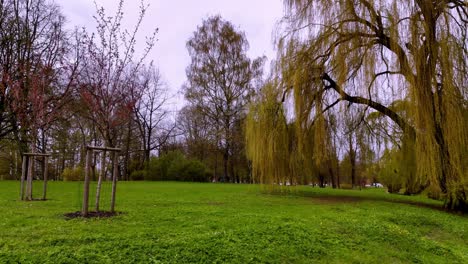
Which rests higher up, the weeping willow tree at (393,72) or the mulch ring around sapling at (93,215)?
the weeping willow tree at (393,72)

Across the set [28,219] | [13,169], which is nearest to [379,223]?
[28,219]

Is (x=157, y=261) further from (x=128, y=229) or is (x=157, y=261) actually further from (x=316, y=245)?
(x=316, y=245)

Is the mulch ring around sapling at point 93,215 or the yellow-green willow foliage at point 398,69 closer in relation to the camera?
the mulch ring around sapling at point 93,215

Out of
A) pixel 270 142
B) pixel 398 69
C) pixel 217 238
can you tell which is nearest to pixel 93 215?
pixel 217 238

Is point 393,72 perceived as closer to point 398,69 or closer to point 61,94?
point 398,69

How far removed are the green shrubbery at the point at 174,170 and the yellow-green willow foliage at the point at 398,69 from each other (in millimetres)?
16258

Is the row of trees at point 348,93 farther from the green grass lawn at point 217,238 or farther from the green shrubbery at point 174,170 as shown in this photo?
the green shrubbery at point 174,170

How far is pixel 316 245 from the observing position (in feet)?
17.9

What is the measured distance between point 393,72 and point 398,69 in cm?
22

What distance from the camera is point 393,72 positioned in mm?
10734

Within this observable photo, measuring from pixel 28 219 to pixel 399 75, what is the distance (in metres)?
9.69

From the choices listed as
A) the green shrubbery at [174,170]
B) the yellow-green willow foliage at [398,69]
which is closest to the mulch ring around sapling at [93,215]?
the yellow-green willow foliage at [398,69]

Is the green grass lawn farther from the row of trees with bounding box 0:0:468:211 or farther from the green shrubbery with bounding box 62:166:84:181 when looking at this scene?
the green shrubbery with bounding box 62:166:84:181

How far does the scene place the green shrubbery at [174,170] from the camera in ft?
89.5
